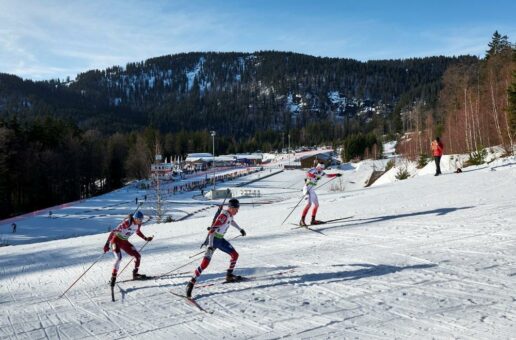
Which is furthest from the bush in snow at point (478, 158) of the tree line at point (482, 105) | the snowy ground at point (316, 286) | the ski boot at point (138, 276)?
the ski boot at point (138, 276)

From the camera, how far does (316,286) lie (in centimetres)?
812

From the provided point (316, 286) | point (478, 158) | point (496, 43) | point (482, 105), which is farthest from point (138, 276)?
point (496, 43)

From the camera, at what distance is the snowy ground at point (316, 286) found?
6285 millimetres

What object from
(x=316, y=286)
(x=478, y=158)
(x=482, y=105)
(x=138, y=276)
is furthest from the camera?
(x=482, y=105)

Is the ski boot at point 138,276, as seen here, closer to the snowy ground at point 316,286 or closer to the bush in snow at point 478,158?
the snowy ground at point 316,286

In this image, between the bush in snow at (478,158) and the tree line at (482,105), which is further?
the tree line at (482,105)

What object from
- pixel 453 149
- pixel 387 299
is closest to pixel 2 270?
pixel 387 299

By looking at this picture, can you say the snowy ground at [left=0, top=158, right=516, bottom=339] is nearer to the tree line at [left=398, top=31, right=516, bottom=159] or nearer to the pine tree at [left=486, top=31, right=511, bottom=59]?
the tree line at [left=398, top=31, right=516, bottom=159]

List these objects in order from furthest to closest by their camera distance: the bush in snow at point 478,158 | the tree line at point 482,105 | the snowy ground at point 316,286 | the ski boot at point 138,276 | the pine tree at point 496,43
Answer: the pine tree at point 496,43
the tree line at point 482,105
the bush in snow at point 478,158
the ski boot at point 138,276
the snowy ground at point 316,286

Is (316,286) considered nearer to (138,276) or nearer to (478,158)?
(138,276)

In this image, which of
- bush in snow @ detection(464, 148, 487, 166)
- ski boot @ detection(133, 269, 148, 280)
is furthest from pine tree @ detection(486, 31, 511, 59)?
ski boot @ detection(133, 269, 148, 280)

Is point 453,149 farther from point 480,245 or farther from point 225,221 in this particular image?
point 225,221

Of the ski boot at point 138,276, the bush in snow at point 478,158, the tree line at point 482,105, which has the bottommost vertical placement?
the ski boot at point 138,276

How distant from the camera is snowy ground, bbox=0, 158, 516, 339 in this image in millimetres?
6285
